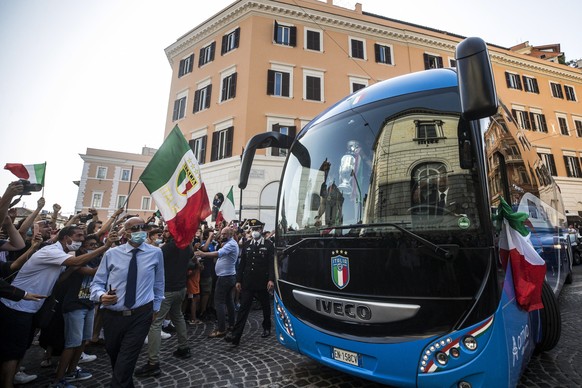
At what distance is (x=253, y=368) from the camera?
3.68m

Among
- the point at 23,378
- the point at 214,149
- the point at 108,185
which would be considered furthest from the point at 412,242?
the point at 108,185

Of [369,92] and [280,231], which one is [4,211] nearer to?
[280,231]

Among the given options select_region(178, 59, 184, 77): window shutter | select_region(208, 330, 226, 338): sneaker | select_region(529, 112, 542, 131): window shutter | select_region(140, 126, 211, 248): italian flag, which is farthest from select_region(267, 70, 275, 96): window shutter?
select_region(529, 112, 542, 131): window shutter

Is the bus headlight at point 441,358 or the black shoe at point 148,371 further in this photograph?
the black shoe at point 148,371

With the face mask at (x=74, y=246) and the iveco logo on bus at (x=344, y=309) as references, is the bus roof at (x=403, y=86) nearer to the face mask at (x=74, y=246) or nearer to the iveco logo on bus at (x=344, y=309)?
the iveco logo on bus at (x=344, y=309)

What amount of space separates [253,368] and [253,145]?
2873 millimetres

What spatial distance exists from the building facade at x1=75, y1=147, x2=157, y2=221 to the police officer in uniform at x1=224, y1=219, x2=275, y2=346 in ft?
118

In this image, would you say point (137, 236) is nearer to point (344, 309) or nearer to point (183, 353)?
point (183, 353)

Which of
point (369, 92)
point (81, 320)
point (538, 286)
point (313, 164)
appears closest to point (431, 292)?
point (538, 286)

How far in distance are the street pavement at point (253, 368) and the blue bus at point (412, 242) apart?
471 mm

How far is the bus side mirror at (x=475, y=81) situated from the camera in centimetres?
199

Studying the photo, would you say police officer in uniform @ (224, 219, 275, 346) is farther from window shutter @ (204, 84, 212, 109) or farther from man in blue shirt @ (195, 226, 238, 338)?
window shutter @ (204, 84, 212, 109)

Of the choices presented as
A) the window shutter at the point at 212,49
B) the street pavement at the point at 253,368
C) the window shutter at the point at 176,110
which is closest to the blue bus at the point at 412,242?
the street pavement at the point at 253,368

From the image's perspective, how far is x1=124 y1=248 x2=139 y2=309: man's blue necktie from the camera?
2924 millimetres
